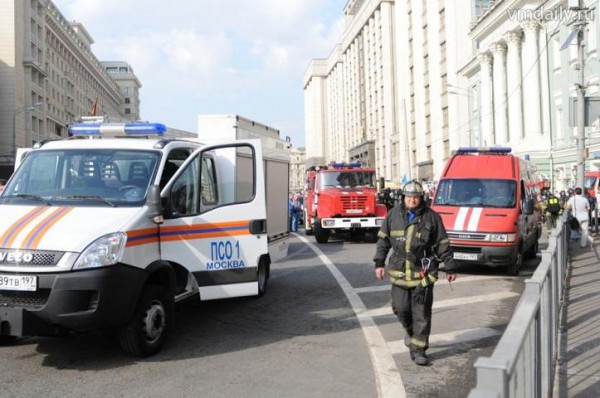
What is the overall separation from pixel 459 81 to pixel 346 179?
40.4 metres

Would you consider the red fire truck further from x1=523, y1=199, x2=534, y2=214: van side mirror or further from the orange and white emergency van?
x1=523, y1=199, x2=534, y2=214: van side mirror

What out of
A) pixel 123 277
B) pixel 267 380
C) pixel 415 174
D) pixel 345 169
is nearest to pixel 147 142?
pixel 123 277

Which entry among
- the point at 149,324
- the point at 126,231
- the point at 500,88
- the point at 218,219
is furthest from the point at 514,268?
the point at 500,88

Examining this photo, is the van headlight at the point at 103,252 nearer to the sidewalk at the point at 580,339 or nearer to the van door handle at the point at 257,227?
the van door handle at the point at 257,227

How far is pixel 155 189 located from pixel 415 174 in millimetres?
61773

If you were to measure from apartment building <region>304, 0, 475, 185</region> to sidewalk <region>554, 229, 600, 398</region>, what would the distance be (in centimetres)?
4071

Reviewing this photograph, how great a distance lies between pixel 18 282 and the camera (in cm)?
495

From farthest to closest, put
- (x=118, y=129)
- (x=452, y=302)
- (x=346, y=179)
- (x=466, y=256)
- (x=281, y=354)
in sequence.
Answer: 1. (x=346, y=179)
2. (x=466, y=256)
3. (x=452, y=302)
4. (x=118, y=129)
5. (x=281, y=354)

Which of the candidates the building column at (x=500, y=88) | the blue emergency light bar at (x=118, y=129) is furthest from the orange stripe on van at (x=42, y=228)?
the building column at (x=500, y=88)

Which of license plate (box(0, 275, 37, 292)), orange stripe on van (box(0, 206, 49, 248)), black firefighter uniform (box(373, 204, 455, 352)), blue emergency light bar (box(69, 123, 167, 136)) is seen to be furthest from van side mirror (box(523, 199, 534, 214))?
license plate (box(0, 275, 37, 292))

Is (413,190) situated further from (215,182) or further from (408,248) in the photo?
(215,182)

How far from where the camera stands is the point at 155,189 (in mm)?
5660

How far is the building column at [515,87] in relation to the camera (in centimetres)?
4103

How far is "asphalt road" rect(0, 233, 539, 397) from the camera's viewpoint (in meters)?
4.85
